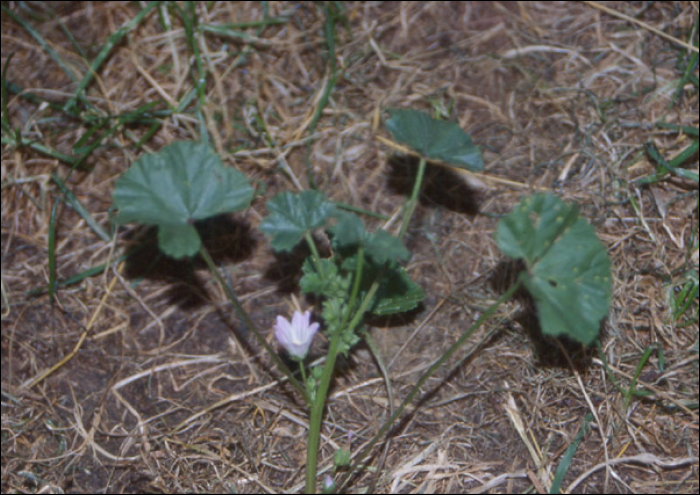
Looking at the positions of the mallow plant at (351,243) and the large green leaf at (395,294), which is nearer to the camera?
the mallow plant at (351,243)

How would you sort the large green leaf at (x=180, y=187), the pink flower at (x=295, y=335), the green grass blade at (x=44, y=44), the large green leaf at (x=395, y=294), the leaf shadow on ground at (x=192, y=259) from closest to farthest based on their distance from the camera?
the large green leaf at (x=180, y=187) → the pink flower at (x=295, y=335) → the large green leaf at (x=395, y=294) → the leaf shadow on ground at (x=192, y=259) → the green grass blade at (x=44, y=44)

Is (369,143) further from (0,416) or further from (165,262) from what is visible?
(0,416)

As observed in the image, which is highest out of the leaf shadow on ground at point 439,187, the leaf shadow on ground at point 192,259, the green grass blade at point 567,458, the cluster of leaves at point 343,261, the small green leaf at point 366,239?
the small green leaf at point 366,239

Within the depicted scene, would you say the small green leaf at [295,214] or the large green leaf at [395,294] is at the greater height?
the small green leaf at [295,214]

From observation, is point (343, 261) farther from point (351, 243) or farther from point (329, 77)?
point (329, 77)

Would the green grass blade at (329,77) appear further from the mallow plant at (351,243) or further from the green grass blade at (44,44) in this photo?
the green grass blade at (44,44)

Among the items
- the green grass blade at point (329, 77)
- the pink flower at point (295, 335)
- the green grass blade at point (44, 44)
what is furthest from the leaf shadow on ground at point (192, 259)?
the green grass blade at point (44, 44)
